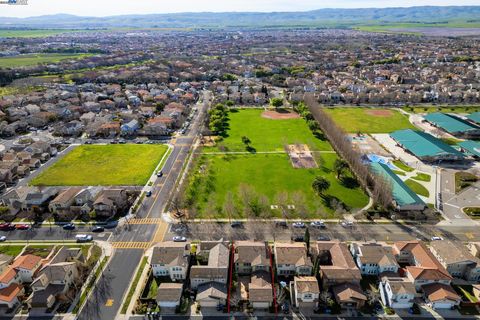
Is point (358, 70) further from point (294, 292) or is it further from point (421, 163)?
point (294, 292)

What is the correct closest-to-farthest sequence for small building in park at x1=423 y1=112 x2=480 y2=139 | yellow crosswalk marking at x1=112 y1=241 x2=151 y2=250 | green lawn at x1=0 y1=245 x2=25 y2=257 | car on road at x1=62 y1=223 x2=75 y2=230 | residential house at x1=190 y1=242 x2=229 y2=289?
1. residential house at x1=190 y1=242 x2=229 y2=289
2. green lawn at x1=0 y1=245 x2=25 y2=257
3. yellow crosswalk marking at x1=112 y1=241 x2=151 y2=250
4. car on road at x1=62 y1=223 x2=75 y2=230
5. small building in park at x1=423 y1=112 x2=480 y2=139

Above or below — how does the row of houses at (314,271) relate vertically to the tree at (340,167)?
below

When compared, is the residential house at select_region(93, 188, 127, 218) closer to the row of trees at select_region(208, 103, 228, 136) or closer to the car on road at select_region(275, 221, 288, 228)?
the car on road at select_region(275, 221, 288, 228)

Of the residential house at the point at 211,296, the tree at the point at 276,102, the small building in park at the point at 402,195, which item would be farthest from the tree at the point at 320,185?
the tree at the point at 276,102

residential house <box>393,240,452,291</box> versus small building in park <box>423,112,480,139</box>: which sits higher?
small building in park <box>423,112,480,139</box>

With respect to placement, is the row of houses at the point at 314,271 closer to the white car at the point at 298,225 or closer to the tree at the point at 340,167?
the white car at the point at 298,225

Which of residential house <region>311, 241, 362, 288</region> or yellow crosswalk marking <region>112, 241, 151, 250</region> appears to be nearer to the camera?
residential house <region>311, 241, 362, 288</region>

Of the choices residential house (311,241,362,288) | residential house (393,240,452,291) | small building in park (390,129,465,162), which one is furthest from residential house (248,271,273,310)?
small building in park (390,129,465,162)
